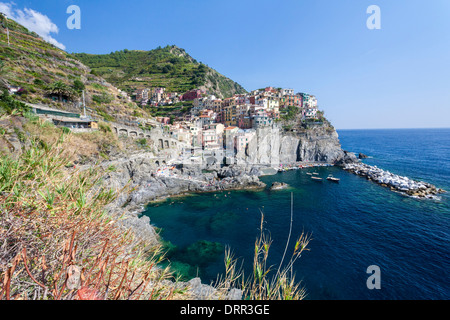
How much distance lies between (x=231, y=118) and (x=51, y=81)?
42.0m

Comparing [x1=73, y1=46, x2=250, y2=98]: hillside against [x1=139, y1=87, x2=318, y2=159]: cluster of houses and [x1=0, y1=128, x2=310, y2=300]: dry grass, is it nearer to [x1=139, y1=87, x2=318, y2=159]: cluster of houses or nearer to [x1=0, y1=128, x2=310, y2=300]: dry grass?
[x1=139, y1=87, x2=318, y2=159]: cluster of houses

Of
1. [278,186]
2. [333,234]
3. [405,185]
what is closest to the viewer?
[333,234]

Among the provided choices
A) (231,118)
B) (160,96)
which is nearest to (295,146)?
→ (231,118)

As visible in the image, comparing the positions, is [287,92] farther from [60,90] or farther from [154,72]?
[154,72]

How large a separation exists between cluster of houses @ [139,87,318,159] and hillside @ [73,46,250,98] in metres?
17.1

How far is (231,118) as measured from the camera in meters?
56.1

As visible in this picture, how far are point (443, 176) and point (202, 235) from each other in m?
51.5

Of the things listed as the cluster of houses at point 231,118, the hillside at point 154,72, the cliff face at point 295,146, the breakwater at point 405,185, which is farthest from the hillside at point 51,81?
the breakwater at point 405,185

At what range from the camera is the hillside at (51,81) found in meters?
27.9

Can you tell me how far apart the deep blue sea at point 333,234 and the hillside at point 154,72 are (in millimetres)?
65458

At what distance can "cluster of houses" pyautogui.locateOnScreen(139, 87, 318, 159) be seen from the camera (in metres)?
A: 46.5

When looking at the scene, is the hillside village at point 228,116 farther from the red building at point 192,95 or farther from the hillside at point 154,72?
the hillside at point 154,72
